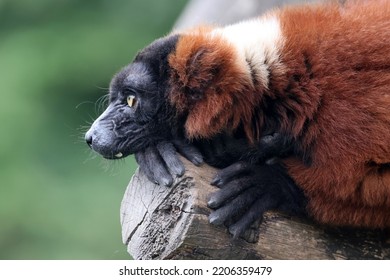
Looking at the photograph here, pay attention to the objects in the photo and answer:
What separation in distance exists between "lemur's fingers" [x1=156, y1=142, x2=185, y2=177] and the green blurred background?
403 cm

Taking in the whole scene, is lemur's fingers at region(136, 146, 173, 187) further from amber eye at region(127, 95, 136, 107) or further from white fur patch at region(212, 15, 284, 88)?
white fur patch at region(212, 15, 284, 88)

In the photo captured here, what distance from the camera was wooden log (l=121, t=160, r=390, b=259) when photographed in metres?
2.90

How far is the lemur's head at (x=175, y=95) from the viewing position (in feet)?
9.83

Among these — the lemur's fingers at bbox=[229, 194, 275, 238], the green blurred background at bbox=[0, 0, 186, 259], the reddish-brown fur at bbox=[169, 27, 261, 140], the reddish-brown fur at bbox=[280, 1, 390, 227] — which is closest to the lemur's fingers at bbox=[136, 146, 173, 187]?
the reddish-brown fur at bbox=[169, 27, 261, 140]

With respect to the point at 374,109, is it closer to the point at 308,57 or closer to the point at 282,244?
the point at 308,57

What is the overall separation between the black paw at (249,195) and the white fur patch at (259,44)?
35 cm

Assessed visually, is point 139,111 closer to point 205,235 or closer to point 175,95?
point 175,95

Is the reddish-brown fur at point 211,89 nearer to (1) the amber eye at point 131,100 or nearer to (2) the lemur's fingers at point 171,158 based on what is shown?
(2) the lemur's fingers at point 171,158

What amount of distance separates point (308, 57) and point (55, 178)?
200 inches

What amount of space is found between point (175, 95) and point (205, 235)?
1.89 ft

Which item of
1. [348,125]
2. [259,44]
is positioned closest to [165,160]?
[259,44]

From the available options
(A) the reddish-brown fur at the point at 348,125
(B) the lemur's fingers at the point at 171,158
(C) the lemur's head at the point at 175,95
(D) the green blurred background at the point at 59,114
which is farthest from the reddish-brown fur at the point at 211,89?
(D) the green blurred background at the point at 59,114

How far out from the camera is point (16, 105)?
7.76 m

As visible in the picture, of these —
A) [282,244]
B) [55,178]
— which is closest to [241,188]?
[282,244]
